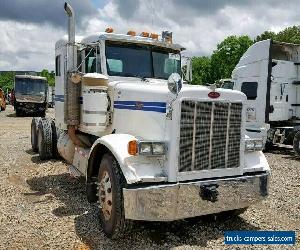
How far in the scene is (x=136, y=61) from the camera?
690cm

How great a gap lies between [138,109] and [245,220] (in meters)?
2.34

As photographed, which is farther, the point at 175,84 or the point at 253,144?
the point at 253,144

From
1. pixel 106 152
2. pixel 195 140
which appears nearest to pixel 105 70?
pixel 106 152

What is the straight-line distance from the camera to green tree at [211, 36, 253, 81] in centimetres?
4769

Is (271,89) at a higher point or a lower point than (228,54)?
lower

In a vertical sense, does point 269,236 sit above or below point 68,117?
below

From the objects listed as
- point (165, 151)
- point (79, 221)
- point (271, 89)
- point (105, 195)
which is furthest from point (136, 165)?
point (271, 89)

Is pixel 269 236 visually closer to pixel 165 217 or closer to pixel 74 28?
pixel 165 217

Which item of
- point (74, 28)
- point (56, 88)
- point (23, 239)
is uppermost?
point (74, 28)

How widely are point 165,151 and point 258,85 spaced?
9893mm

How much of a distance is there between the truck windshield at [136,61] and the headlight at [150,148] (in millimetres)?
2139

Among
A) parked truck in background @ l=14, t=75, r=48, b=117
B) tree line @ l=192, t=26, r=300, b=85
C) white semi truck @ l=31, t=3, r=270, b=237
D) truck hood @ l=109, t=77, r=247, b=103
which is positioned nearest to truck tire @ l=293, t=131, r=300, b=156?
white semi truck @ l=31, t=3, r=270, b=237

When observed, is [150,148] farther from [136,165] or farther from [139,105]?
[139,105]

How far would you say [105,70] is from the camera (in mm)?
6688
